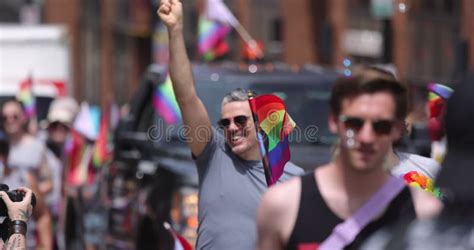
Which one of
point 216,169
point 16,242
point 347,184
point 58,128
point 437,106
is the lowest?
point 58,128

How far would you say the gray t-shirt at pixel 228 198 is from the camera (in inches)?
243

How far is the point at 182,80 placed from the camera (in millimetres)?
6234

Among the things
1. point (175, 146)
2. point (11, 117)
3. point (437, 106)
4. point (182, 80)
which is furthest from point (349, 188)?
point (11, 117)

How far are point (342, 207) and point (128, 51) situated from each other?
38699 mm

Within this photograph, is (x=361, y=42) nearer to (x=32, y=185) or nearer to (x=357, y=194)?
(x=32, y=185)

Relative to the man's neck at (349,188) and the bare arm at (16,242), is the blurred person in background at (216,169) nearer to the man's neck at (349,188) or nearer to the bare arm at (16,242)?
the bare arm at (16,242)

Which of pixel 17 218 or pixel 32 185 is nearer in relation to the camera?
pixel 17 218

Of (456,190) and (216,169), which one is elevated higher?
(456,190)

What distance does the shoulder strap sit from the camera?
4062mm

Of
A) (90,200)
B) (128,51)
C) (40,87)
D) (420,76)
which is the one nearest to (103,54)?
(128,51)

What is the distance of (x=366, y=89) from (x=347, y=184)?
0.94 ft

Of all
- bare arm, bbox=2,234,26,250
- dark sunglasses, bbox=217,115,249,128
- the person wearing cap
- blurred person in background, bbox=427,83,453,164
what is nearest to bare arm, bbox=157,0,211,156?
dark sunglasses, bbox=217,115,249,128

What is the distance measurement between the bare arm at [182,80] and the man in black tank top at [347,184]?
2075mm

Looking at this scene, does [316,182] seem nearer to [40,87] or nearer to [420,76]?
[40,87]
